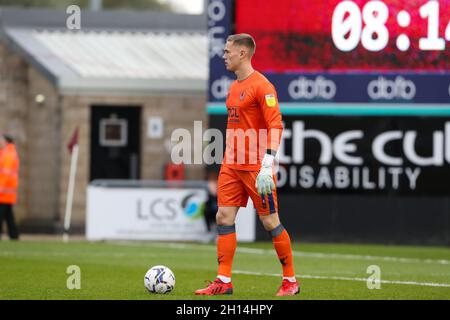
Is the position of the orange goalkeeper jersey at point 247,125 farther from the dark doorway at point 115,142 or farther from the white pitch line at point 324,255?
the dark doorway at point 115,142

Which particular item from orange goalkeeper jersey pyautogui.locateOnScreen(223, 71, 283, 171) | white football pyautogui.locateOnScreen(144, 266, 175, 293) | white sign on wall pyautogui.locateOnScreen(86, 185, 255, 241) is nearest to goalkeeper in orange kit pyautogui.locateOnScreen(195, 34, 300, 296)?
orange goalkeeper jersey pyautogui.locateOnScreen(223, 71, 283, 171)

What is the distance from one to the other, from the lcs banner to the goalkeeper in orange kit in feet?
35.2

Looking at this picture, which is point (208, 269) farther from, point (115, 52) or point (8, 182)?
point (115, 52)

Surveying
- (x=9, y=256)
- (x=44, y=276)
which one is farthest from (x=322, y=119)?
(x=44, y=276)

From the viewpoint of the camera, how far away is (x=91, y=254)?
17828 millimetres

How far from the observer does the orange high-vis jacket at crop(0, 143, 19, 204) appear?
71.5ft

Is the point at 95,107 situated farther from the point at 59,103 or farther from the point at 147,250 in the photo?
the point at 147,250

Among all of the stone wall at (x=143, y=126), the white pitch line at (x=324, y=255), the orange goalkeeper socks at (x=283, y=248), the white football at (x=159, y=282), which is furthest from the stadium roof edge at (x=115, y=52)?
the orange goalkeeper socks at (x=283, y=248)

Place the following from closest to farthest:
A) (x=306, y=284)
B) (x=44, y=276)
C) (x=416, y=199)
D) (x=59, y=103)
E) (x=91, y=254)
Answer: (x=306, y=284) < (x=44, y=276) < (x=91, y=254) < (x=416, y=199) < (x=59, y=103)

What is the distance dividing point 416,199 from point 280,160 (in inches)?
99.2

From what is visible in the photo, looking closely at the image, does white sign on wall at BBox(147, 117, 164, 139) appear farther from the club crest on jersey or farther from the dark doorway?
the club crest on jersey

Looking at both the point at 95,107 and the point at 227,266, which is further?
the point at 95,107

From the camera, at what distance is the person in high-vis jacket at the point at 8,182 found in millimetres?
21750
